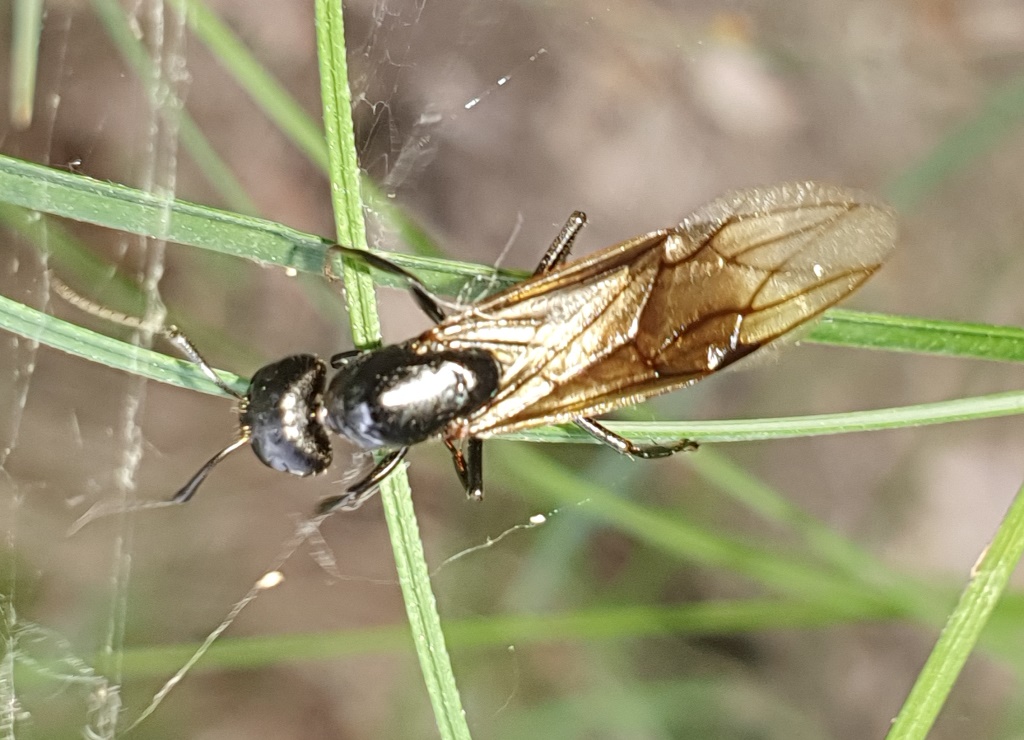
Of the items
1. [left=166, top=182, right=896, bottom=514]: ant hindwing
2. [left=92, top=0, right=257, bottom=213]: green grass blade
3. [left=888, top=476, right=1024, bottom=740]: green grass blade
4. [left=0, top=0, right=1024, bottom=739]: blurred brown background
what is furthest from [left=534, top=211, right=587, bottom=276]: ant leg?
[left=888, top=476, right=1024, bottom=740]: green grass blade

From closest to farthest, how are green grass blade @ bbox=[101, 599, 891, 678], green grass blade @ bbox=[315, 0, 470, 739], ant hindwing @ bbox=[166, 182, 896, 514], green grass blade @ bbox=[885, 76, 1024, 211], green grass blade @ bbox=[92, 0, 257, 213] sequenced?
1. green grass blade @ bbox=[315, 0, 470, 739]
2. ant hindwing @ bbox=[166, 182, 896, 514]
3. green grass blade @ bbox=[92, 0, 257, 213]
4. green grass blade @ bbox=[101, 599, 891, 678]
5. green grass blade @ bbox=[885, 76, 1024, 211]

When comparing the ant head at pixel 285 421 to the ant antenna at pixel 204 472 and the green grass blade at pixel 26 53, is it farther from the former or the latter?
the green grass blade at pixel 26 53

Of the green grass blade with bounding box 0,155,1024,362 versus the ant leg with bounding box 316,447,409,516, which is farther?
the ant leg with bounding box 316,447,409,516

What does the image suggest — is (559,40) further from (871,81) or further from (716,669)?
(716,669)

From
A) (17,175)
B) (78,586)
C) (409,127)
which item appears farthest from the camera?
(409,127)

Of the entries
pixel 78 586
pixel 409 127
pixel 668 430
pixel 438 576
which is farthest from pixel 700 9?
pixel 78 586

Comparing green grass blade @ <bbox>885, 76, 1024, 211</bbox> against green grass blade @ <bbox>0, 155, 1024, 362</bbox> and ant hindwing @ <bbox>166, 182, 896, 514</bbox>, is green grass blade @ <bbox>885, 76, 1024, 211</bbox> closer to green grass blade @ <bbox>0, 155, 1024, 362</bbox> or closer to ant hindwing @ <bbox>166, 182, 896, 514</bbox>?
ant hindwing @ <bbox>166, 182, 896, 514</bbox>

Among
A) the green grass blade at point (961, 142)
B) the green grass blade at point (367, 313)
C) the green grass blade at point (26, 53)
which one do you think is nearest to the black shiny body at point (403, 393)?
the green grass blade at point (367, 313)

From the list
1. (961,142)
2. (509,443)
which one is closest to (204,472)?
(509,443)
